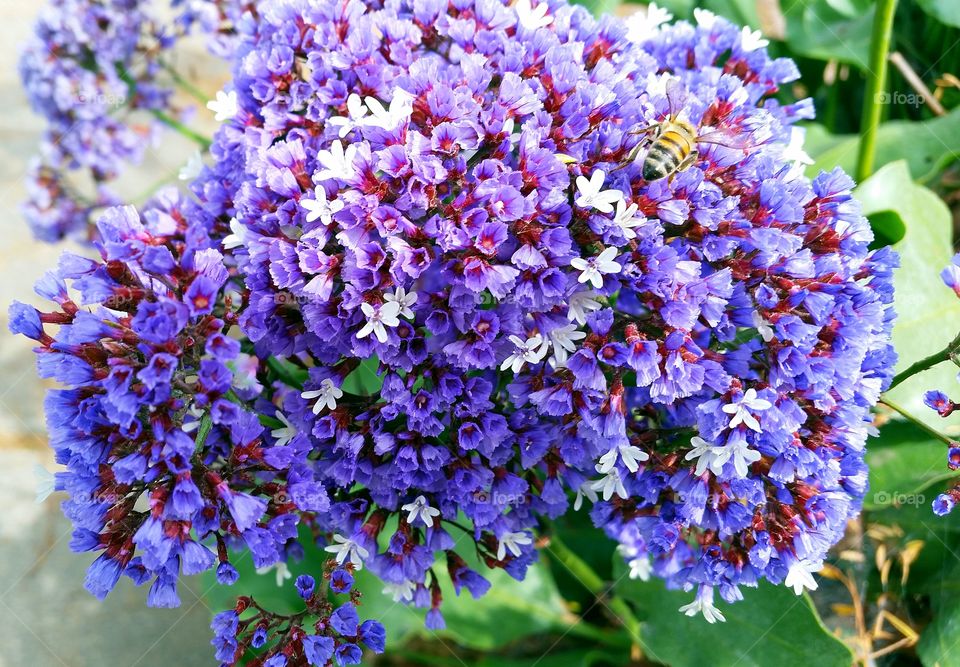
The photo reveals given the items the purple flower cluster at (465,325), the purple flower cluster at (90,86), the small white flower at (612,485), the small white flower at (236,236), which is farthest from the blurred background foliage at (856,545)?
the purple flower cluster at (90,86)

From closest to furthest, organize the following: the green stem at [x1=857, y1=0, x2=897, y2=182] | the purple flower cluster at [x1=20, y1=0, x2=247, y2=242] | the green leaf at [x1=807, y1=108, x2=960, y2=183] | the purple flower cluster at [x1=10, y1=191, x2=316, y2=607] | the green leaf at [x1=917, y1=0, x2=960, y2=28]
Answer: the purple flower cluster at [x1=10, y1=191, x2=316, y2=607]
the green stem at [x1=857, y1=0, x2=897, y2=182]
the green leaf at [x1=917, y1=0, x2=960, y2=28]
the green leaf at [x1=807, y1=108, x2=960, y2=183]
the purple flower cluster at [x1=20, y1=0, x2=247, y2=242]

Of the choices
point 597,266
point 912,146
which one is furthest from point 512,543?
point 912,146

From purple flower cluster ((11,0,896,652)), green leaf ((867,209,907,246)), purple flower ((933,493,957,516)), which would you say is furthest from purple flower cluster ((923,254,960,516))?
green leaf ((867,209,907,246))

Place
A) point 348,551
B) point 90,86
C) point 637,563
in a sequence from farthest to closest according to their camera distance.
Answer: point 90,86, point 637,563, point 348,551

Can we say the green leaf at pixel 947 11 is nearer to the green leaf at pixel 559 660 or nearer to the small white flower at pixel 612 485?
the small white flower at pixel 612 485

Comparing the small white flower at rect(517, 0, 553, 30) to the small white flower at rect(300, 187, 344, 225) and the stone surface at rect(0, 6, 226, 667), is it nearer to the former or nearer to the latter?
the small white flower at rect(300, 187, 344, 225)

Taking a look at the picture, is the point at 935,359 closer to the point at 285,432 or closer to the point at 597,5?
the point at 285,432
